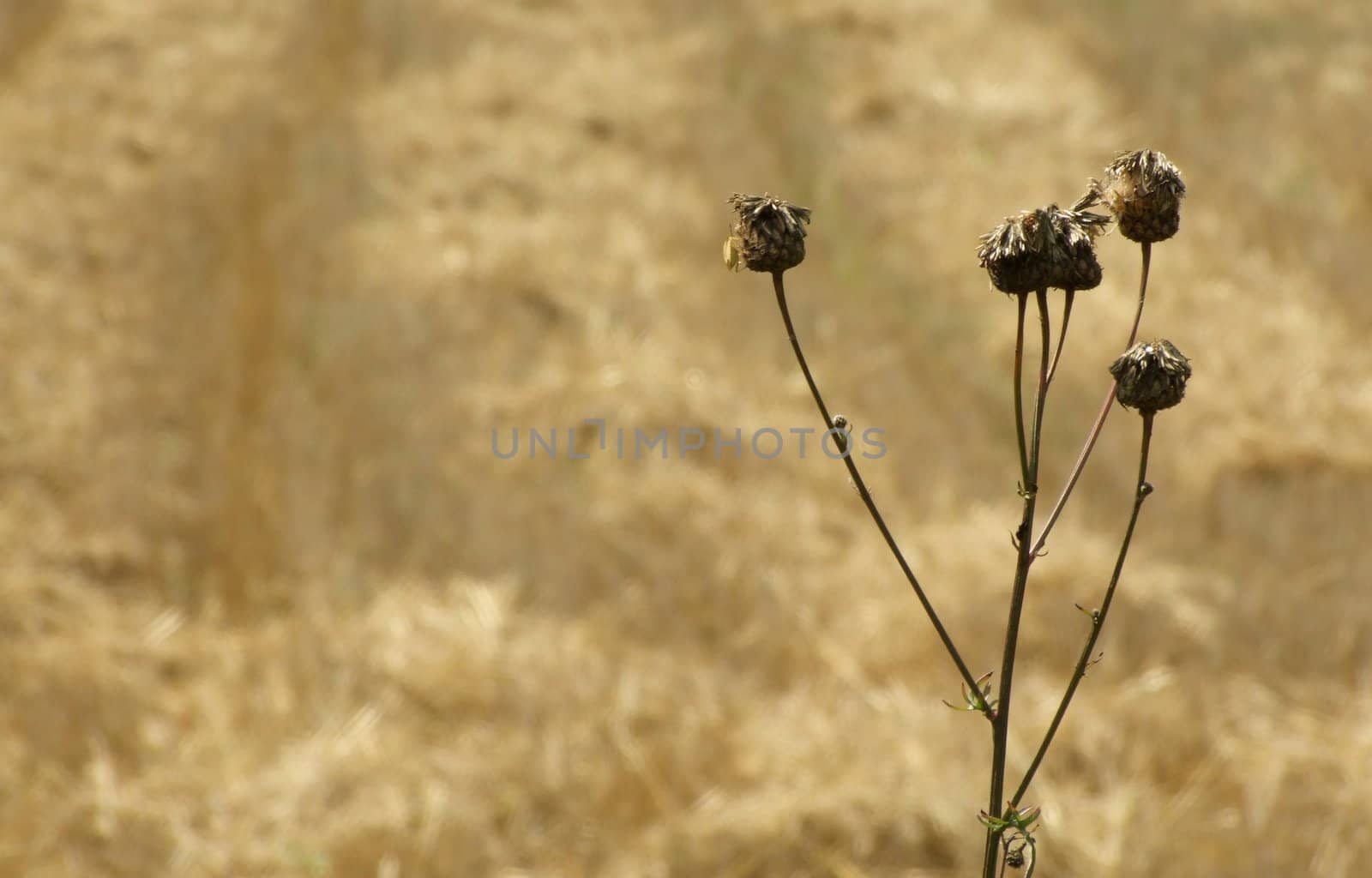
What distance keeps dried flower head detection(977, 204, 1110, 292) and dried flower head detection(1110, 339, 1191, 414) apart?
0.07m

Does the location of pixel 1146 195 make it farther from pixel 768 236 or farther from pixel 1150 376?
pixel 768 236

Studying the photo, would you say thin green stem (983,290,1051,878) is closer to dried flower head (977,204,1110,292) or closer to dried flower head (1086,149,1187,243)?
dried flower head (977,204,1110,292)

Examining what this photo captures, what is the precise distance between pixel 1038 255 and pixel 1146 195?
0.12 meters

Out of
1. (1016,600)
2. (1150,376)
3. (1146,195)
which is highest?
(1146,195)

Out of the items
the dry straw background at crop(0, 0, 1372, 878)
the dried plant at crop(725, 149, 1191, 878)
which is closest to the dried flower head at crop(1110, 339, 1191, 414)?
the dried plant at crop(725, 149, 1191, 878)

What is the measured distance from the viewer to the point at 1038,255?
→ 854 mm

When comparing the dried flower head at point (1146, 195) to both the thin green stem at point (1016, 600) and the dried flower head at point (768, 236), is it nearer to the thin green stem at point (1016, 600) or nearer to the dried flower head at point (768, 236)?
the thin green stem at point (1016, 600)

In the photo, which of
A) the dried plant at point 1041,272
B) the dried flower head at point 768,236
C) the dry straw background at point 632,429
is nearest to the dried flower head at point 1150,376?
the dried plant at point 1041,272

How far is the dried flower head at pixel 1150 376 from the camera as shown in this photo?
89 cm

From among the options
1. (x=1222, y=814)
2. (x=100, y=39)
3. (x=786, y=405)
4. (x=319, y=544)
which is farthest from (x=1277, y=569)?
(x=100, y=39)

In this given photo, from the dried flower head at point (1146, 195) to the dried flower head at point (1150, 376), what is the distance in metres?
0.09

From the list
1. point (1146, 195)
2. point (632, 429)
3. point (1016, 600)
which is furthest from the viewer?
point (632, 429)

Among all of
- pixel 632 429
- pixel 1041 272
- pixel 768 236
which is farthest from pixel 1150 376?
pixel 632 429

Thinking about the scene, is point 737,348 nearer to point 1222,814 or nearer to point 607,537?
point 607,537
